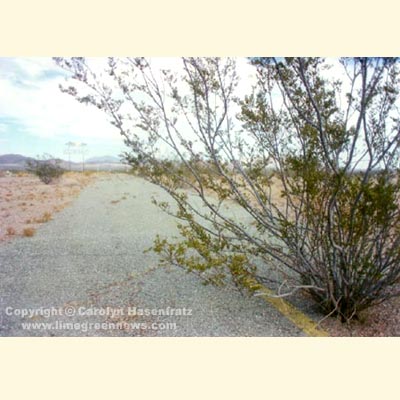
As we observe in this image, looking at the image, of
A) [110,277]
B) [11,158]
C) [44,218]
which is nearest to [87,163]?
[11,158]

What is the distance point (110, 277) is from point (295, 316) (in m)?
1.54

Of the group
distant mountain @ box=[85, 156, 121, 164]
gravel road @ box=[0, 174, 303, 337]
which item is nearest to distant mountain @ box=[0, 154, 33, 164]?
distant mountain @ box=[85, 156, 121, 164]

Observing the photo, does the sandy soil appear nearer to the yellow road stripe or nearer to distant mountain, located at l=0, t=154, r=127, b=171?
distant mountain, located at l=0, t=154, r=127, b=171

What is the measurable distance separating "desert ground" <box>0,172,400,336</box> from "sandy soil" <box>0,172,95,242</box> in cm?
1

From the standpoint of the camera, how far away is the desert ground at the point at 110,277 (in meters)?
2.32

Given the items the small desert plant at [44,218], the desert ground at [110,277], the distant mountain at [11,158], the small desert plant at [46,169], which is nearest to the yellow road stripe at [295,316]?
the desert ground at [110,277]

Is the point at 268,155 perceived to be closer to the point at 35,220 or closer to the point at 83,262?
the point at 83,262

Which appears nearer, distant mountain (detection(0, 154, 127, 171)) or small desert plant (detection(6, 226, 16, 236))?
distant mountain (detection(0, 154, 127, 171))

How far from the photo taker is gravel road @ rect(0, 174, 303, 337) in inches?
90.7

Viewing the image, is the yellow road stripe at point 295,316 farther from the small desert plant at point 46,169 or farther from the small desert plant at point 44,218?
the small desert plant at point 44,218

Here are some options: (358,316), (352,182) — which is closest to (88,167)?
(352,182)

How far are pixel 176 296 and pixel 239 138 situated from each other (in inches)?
50.1

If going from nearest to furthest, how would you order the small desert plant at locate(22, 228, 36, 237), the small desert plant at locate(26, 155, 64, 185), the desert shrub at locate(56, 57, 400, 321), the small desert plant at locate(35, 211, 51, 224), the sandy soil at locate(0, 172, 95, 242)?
1. the desert shrub at locate(56, 57, 400, 321)
2. the sandy soil at locate(0, 172, 95, 242)
3. the small desert plant at locate(26, 155, 64, 185)
4. the small desert plant at locate(22, 228, 36, 237)
5. the small desert plant at locate(35, 211, 51, 224)

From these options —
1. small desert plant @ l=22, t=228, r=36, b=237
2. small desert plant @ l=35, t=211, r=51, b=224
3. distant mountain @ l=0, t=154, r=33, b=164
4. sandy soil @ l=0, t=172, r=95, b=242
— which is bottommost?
small desert plant @ l=22, t=228, r=36, b=237
